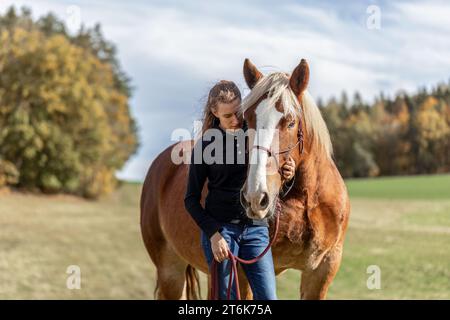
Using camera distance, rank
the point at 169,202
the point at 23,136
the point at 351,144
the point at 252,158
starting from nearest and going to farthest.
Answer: the point at 252,158
the point at 169,202
the point at 351,144
the point at 23,136

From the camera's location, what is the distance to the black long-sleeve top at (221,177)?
12.7 ft

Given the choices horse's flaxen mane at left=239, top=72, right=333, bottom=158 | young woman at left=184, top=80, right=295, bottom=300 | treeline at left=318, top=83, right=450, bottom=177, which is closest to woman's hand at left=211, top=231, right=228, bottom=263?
young woman at left=184, top=80, right=295, bottom=300

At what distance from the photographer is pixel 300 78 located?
13.6ft

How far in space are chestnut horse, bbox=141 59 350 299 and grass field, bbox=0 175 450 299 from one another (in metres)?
6.23

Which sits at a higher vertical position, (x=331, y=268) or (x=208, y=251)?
(x=208, y=251)

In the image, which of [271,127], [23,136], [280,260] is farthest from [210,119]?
[23,136]

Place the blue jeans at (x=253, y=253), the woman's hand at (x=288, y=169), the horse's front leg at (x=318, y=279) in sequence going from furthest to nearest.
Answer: the horse's front leg at (x=318, y=279) < the woman's hand at (x=288, y=169) < the blue jeans at (x=253, y=253)

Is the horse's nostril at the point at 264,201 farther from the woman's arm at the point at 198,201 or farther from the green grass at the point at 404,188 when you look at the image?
the green grass at the point at 404,188

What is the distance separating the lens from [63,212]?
36.6m

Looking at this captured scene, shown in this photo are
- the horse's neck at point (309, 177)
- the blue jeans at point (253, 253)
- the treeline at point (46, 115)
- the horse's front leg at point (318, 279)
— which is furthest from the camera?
the treeline at point (46, 115)

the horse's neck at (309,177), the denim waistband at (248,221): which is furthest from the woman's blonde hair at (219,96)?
the horse's neck at (309,177)
